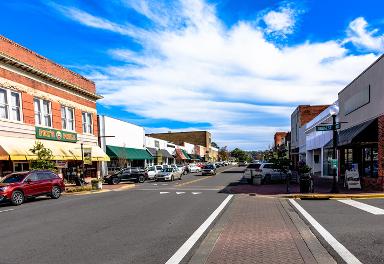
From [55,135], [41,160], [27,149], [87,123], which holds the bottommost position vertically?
[41,160]

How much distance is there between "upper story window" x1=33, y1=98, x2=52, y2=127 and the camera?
99.3 feet

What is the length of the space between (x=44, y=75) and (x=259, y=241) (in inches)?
1039

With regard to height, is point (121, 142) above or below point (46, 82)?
below

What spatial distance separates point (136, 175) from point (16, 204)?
60.8 ft

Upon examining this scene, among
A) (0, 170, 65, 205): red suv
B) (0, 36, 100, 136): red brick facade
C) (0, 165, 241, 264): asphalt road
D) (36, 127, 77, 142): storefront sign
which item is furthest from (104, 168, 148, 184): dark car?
(0, 165, 241, 264): asphalt road

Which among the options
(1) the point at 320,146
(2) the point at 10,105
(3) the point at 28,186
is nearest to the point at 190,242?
(3) the point at 28,186

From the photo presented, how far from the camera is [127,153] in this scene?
167 ft

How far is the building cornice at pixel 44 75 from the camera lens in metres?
26.2

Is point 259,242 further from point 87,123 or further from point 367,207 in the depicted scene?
point 87,123

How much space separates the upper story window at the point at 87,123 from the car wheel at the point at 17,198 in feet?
63.4

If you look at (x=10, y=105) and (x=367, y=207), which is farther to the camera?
(x=10, y=105)

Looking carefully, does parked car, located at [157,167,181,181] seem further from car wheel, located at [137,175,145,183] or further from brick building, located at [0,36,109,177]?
brick building, located at [0,36,109,177]

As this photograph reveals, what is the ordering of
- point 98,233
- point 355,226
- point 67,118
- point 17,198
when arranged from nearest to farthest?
point 98,233, point 355,226, point 17,198, point 67,118

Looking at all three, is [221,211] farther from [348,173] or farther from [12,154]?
[12,154]
